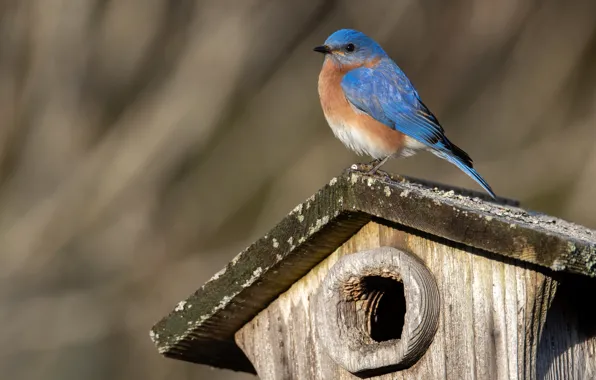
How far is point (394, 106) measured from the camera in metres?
4.59

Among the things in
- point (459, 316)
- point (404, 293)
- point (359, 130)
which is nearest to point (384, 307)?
point (404, 293)

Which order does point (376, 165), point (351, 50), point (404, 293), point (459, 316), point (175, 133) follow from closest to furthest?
1. point (459, 316)
2. point (404, 293)
3. point (376, 165)
4. point (351, 50)
5. point (175, 133)

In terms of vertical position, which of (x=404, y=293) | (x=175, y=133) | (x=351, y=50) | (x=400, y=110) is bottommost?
(x=404, y=293)

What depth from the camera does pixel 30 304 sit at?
24.0 feet

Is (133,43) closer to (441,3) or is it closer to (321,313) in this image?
(441,3)

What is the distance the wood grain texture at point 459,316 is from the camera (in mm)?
3018

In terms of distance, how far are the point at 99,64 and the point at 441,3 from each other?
8.07 ft

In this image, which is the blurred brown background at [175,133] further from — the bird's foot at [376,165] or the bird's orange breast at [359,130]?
the bird's foot at [376,165]

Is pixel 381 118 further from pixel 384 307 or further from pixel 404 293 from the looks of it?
pixel 404 293

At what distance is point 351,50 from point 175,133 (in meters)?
2.61

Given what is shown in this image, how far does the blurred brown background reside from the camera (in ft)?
23.9

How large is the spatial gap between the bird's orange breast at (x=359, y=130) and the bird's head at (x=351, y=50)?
272 millimetres

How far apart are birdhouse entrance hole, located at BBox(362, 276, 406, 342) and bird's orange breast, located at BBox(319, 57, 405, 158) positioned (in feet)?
3.11

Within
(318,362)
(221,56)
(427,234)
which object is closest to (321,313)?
(318,362)
